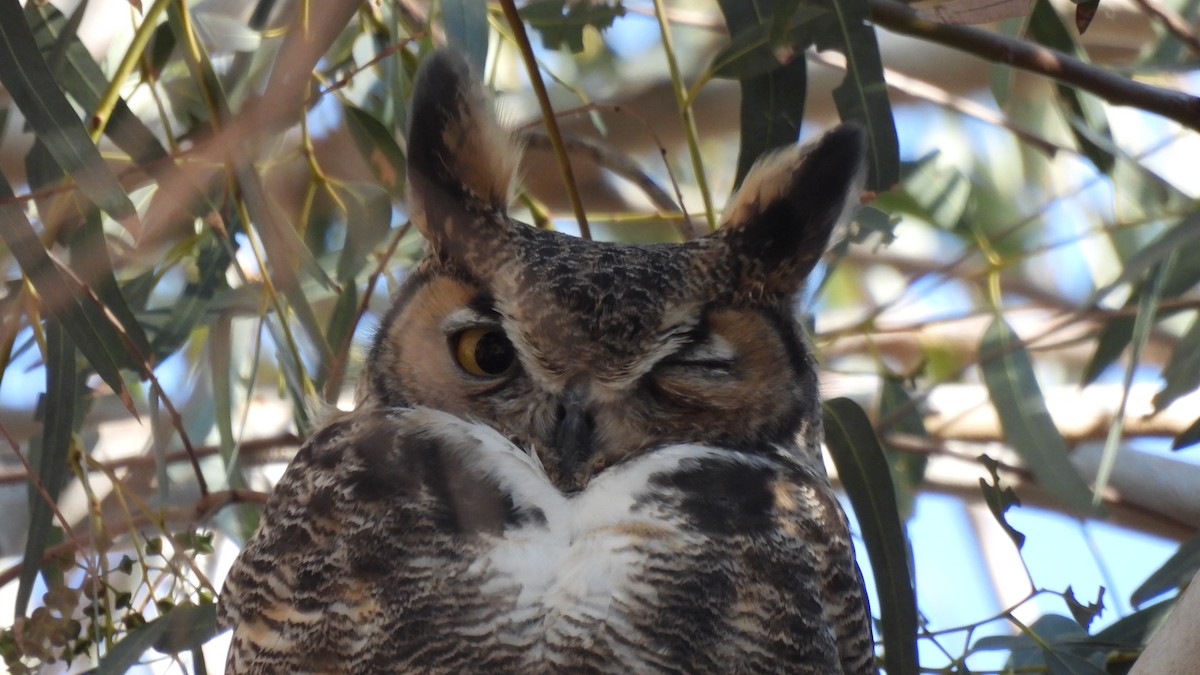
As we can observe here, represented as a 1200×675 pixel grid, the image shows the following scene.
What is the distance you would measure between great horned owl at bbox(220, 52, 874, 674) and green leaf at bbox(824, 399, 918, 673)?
5.4 inches

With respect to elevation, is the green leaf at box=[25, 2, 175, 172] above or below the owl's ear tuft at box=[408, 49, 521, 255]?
above

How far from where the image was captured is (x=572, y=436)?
1.64 metres

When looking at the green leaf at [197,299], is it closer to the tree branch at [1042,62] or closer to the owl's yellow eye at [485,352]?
the owl's yellow eye at [485,352]

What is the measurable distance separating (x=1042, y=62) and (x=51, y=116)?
4.24 ft

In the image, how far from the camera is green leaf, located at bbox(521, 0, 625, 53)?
7.26 feet

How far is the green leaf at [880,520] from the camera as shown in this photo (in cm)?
186

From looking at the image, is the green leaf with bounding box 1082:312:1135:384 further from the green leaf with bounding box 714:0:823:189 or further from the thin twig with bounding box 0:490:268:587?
the thin twig with bounding box 0:490:268:587

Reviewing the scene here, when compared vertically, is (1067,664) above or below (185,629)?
below

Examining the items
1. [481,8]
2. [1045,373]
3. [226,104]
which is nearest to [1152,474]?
[1045,373]

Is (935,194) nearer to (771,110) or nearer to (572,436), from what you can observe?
(771,110)

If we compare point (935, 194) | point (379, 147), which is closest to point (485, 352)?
point (379, 147)

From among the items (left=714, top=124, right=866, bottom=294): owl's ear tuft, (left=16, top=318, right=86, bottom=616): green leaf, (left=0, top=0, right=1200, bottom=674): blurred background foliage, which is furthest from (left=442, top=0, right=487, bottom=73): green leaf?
(left=16, top=318, right=86, bottom=616): green leaf

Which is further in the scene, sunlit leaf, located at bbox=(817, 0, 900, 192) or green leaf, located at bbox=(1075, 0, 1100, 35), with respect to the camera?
sunlit leaf, located at bbox=(817, 0, 900, 192)

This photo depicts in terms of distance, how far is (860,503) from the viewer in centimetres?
201
